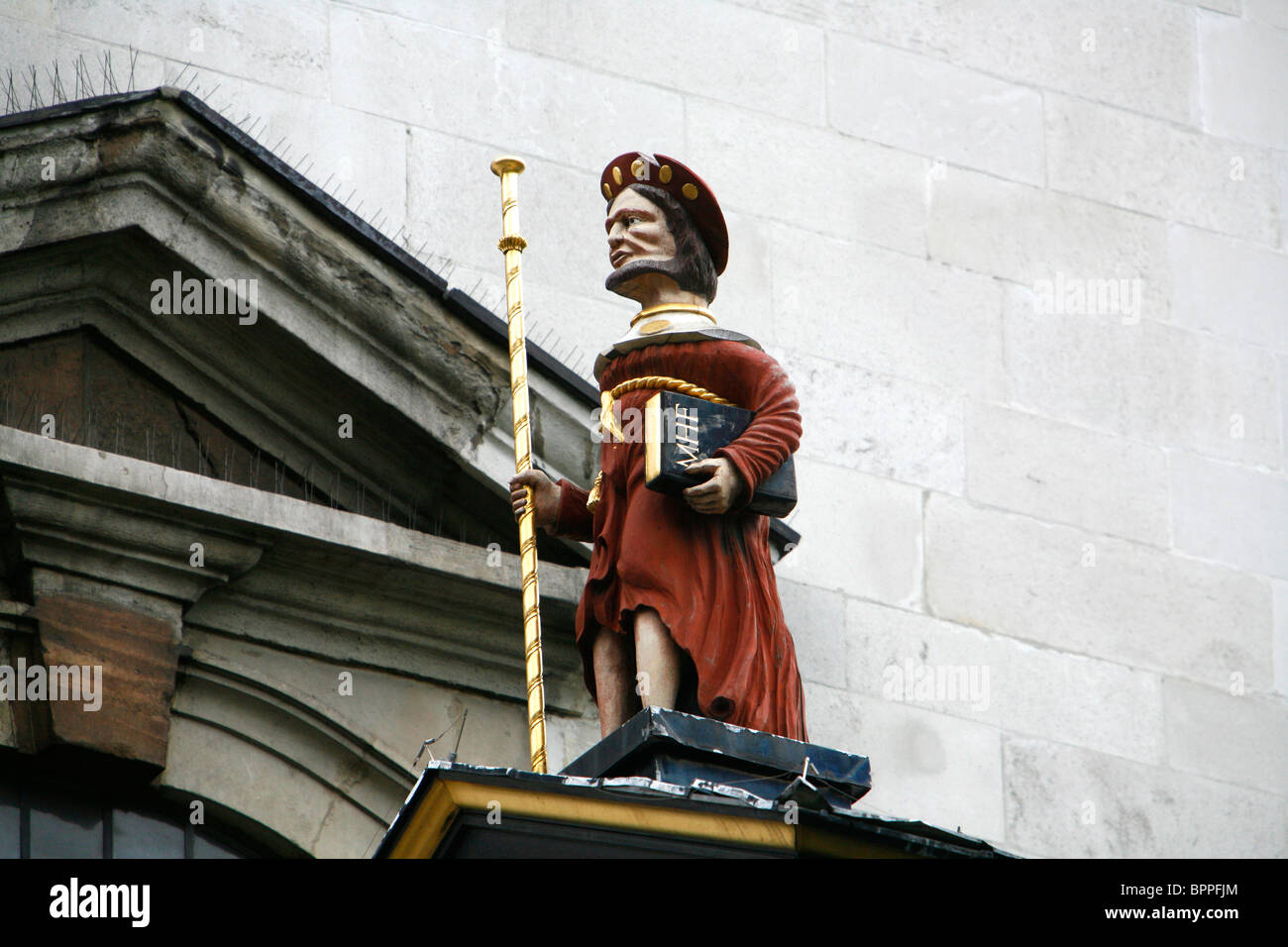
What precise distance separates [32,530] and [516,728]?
4.94 ft

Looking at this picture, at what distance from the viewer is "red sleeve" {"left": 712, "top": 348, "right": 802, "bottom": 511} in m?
7.31

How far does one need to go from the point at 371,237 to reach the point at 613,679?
202 centimetres

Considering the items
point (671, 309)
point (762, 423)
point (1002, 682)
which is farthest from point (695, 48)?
point (762, 423)

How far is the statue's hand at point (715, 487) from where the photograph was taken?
7.25 meters

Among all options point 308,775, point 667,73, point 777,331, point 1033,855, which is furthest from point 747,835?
point 667,73

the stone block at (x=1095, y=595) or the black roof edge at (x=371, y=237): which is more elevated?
the black roof edge at (x=371, y=237)

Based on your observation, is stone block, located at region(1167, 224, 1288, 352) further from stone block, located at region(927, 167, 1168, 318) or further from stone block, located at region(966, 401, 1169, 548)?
stone block, located at region(966, 401, 1169, 548)

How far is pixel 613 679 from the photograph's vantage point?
294 inches

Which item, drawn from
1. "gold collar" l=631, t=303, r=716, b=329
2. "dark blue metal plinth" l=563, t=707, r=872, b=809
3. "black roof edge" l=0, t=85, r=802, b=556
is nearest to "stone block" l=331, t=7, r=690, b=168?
"black roof edge" l=0, t=85, r=802, b=556

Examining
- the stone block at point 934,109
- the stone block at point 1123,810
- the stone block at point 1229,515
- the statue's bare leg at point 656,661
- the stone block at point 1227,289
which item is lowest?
the statue's bare leg at point 656,661

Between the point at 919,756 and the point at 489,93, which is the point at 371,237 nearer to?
the point at 489,93

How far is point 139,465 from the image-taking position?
8.53m

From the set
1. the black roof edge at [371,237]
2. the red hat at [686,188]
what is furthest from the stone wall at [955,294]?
the red hat at [686,188]

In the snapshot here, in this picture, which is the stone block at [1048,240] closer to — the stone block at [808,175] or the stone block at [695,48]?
the stone block at [808,175]
